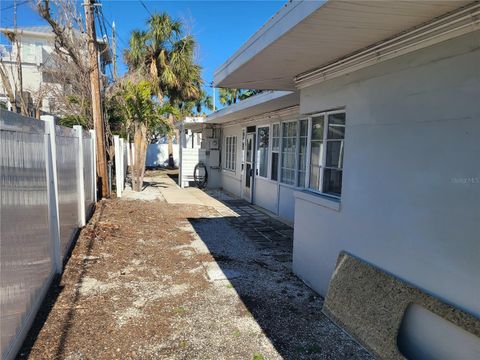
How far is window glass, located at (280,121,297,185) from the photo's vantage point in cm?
806

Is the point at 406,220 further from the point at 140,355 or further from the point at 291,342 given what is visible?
the point at 140,355

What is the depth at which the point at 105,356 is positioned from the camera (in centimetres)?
274

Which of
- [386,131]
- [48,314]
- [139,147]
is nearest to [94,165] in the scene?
[139,147]

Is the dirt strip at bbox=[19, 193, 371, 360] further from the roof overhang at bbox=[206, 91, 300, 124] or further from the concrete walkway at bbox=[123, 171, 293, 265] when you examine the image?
the roof overhang at bbox=[206, 91, 300, 124]

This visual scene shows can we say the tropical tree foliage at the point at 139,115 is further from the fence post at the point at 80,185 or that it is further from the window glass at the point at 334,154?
the window glass at the point at 334,154

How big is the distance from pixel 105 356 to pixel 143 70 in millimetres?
19074

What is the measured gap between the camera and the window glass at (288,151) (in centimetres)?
806

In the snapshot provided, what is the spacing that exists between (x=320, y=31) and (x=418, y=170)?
1.37 meters

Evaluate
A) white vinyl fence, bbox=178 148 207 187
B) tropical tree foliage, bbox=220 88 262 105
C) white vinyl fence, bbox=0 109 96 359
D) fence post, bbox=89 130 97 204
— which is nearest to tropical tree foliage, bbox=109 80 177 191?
fence post, bbox=89 130 97 204

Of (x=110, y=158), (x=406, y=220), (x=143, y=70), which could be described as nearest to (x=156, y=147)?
(x=143, y=70)

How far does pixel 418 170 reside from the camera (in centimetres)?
268

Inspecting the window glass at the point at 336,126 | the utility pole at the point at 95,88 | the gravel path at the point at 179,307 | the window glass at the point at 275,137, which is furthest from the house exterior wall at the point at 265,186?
the utility pole at the point at 95,88

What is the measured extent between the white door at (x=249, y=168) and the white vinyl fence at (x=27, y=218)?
21.3 feet

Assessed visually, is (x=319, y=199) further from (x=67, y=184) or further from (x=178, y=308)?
(x=67, y=184)
